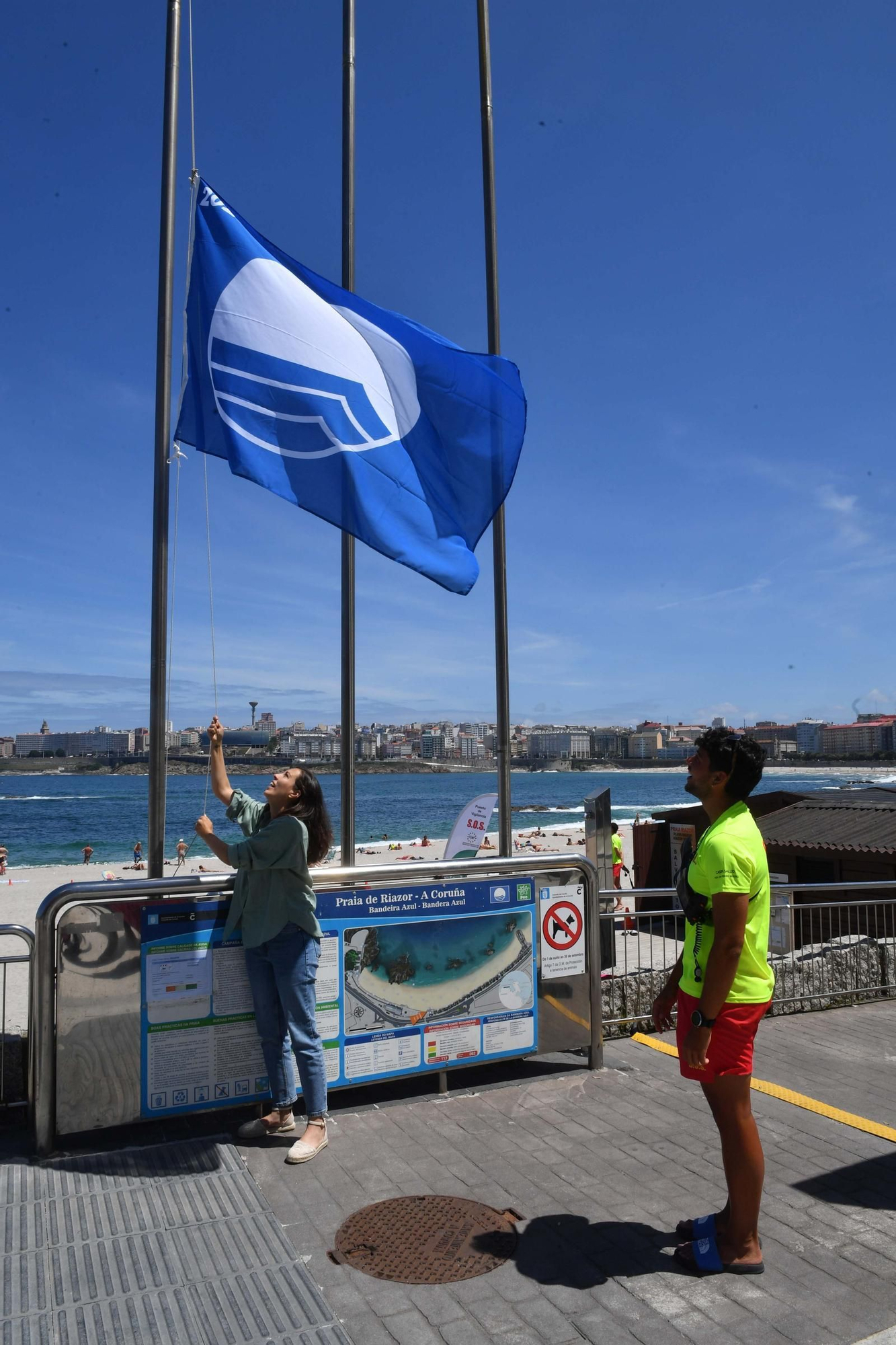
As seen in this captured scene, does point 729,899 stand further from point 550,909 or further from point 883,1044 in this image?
point 883,1044

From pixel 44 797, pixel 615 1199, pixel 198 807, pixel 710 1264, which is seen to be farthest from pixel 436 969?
pixel 44 797

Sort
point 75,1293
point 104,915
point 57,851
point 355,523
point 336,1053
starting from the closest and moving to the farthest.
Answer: point 75,1293, point 104,915, point 336,1053, point 355,523, point 57,851

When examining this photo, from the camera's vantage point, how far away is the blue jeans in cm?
467

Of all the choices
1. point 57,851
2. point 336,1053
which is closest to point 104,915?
point 336,1053

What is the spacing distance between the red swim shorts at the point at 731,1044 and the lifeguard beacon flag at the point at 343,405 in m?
3.17

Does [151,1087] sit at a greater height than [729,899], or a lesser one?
lesser

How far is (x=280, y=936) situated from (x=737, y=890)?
2.38 m

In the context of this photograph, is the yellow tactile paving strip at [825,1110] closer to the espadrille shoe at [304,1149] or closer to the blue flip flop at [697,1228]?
the blue flip flop at [697,1228]

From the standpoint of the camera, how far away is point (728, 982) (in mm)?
3264

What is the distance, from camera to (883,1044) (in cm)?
662

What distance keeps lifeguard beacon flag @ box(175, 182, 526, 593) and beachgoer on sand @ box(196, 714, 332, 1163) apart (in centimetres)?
162

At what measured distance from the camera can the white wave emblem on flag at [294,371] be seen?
5.29 m

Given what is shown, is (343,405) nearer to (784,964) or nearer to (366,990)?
(366,990)

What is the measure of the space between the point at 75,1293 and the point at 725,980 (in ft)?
8.19
